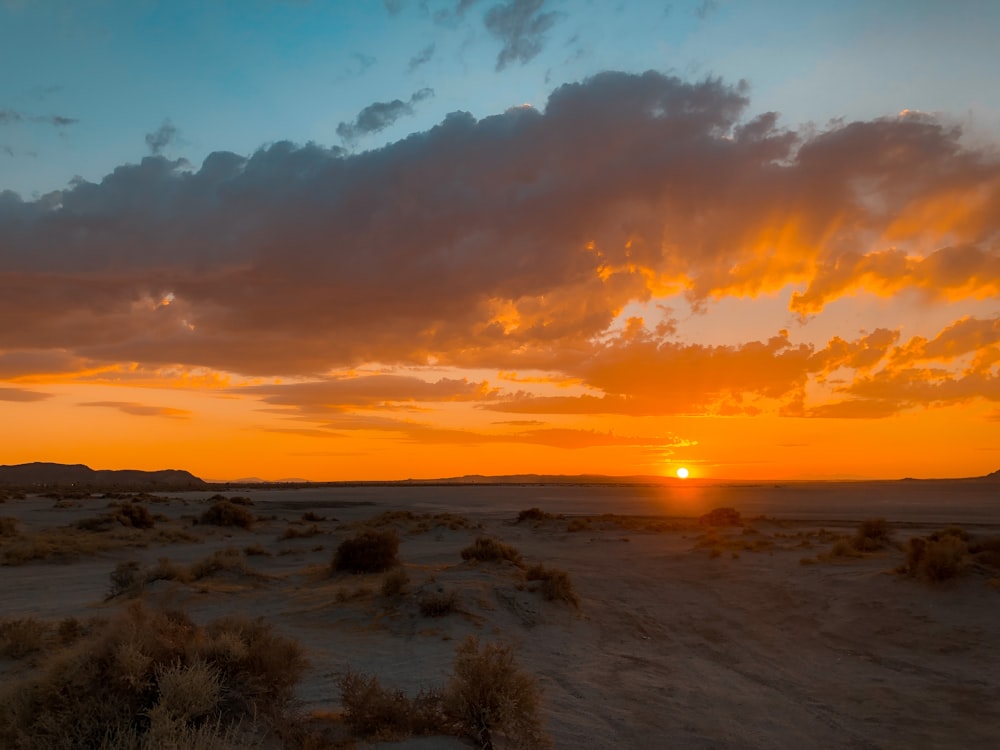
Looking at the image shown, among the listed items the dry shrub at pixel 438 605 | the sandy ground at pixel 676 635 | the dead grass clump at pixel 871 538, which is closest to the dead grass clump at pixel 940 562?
the sandy ground at pixel 676 635

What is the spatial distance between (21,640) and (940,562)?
67.0ft

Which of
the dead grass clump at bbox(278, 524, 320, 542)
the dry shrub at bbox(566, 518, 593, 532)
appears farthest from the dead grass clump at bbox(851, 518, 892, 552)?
the dead grass clump at bbox(278, 524, 320, 542)

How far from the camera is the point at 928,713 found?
37.7 feet

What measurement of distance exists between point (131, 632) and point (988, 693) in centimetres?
1341

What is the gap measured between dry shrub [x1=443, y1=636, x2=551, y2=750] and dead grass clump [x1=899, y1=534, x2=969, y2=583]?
49.2 ft

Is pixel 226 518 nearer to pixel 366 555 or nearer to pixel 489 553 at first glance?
pixel 366 555

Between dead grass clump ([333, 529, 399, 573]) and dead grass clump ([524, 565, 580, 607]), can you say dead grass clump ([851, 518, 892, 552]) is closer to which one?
dead grass clump ([524, 565, 580, 607])

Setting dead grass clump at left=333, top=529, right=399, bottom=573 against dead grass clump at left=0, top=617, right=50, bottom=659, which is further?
dead grass clump at left=333, top=529, right=399, bottom=573

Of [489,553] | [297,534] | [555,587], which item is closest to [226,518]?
[297,534]

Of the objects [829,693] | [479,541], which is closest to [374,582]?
[479,541]

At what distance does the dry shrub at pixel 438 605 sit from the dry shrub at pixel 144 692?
811cm

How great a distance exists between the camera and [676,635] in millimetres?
16469

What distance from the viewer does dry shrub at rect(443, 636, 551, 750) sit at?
7.76m

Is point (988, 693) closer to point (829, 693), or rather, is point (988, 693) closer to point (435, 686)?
point (829, 693)
